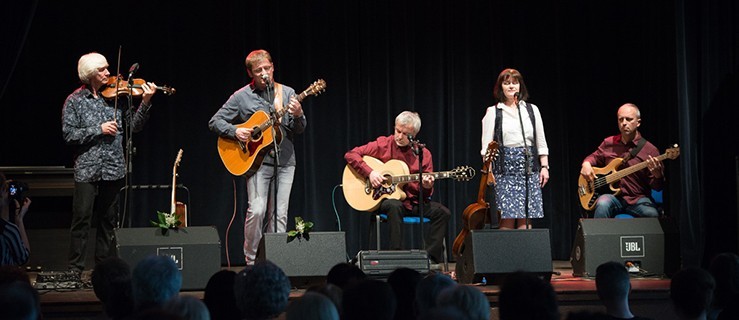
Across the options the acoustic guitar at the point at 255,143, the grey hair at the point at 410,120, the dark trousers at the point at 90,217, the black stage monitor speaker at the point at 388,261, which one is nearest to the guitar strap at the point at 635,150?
the grey hair at the point at 410,120

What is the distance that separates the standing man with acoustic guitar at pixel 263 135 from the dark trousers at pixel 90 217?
39.2 inches

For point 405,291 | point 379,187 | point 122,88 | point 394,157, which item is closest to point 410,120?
point 394,157

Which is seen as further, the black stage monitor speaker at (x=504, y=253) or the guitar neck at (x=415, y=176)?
the guitar neck at (x=415, y=176)

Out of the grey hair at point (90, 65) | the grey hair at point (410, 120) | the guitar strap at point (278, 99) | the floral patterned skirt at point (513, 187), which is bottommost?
the floral patterned skirt at point (513, 187)

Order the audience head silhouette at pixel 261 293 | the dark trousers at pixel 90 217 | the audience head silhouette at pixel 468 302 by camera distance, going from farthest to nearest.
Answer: the dark trousers at pixel 90 217, the audience head silhouette at pixel 261 293, the audience head silhouette at pixel 468 302

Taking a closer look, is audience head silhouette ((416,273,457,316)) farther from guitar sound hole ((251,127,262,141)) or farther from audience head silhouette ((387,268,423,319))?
guitar sound hole ((251,127,262,141))

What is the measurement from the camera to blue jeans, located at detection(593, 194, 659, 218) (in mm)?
7828

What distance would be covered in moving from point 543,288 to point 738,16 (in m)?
5.07

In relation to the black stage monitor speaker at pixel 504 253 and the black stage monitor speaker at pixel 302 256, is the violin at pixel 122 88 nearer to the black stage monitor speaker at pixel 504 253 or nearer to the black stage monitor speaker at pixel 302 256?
the black stage monitor speaker at pixel 302 256

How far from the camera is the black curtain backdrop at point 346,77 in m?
8.98

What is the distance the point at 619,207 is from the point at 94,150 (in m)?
4.33

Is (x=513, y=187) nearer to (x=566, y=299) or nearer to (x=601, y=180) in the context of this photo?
(x=601, y=180)

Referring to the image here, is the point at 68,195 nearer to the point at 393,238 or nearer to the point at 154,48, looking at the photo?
the point at 154,48

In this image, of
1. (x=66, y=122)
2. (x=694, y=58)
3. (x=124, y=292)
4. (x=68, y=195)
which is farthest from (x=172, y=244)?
(x=694, y=58)
